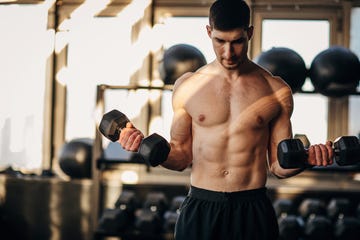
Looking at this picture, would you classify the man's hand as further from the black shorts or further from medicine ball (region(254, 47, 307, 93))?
medicine ball (region(254, 47, 307, 93))

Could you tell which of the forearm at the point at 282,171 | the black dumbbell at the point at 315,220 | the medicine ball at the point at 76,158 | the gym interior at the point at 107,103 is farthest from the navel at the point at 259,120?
the medicine ball at the point at 76,158

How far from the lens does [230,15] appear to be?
1.87 metres

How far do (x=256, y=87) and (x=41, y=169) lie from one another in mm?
3193

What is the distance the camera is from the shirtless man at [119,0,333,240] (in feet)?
6.49

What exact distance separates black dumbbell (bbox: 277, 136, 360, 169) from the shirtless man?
0.52 ft

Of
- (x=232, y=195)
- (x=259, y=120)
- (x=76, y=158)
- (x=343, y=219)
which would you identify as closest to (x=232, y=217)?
(x=232, y=195)

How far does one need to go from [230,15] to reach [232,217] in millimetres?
679

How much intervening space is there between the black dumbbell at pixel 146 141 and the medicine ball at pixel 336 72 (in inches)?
74.7

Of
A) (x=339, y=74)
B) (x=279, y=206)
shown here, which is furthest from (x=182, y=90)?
(x=279, y=206)

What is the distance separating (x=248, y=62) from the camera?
80.7 inches

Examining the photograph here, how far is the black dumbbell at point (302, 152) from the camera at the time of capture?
1.82m

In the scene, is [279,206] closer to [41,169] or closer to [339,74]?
[339,74]

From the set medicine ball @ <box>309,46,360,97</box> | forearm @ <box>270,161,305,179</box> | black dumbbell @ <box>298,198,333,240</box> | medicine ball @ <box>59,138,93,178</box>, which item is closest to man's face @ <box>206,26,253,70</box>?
forearm @ <box>270,161,305,179</box>

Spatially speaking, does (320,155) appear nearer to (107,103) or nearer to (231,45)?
(231,45)
